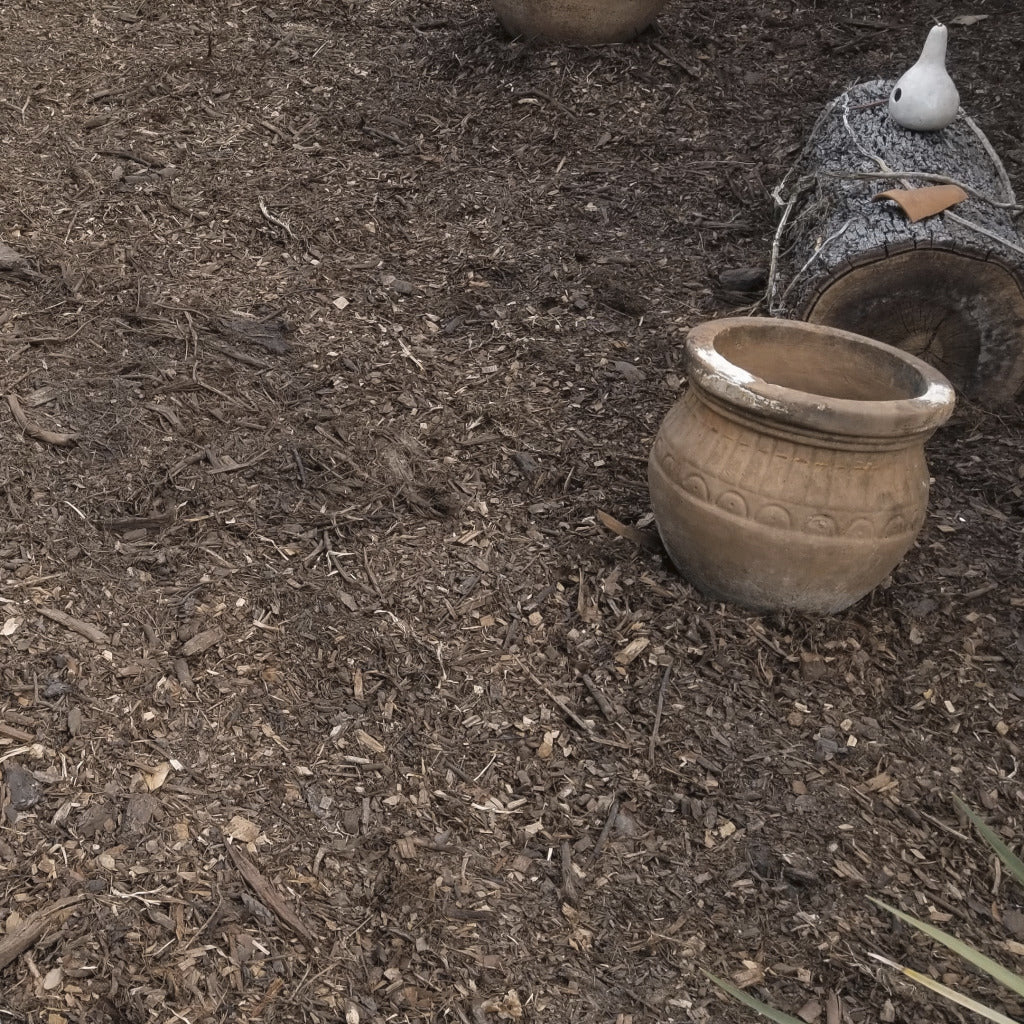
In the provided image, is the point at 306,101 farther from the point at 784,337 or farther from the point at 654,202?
the point at 784,337

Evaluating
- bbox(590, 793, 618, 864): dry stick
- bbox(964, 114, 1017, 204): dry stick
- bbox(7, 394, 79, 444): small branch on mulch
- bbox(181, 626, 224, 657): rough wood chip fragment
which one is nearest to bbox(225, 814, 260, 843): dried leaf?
bbox(181, 626, 224, 657): rough wood chip fragment

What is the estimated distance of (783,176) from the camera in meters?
5.11

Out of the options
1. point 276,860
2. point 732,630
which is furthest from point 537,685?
point 276,860

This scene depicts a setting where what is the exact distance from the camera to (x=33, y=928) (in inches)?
91.4

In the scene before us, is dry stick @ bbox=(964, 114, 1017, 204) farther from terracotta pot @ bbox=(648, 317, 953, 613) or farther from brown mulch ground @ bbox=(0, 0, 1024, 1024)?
terracotta pot @ bbox=(648, 317, 953, 613)

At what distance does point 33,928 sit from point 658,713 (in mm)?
1487

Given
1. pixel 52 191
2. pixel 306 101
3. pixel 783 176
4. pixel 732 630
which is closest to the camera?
pixel 732 630

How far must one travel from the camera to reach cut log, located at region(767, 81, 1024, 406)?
3.87 meters

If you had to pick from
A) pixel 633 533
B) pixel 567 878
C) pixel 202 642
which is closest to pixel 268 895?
pixel 567 878

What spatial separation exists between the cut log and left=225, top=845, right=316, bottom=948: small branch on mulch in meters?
2.60

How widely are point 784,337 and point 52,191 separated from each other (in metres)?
3.07

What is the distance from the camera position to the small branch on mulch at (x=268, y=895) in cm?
241

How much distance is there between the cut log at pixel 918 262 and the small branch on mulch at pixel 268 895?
2600 millimetres

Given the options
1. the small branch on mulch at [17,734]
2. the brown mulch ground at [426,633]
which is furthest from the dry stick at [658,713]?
the small branch on mulch at [17,734]
